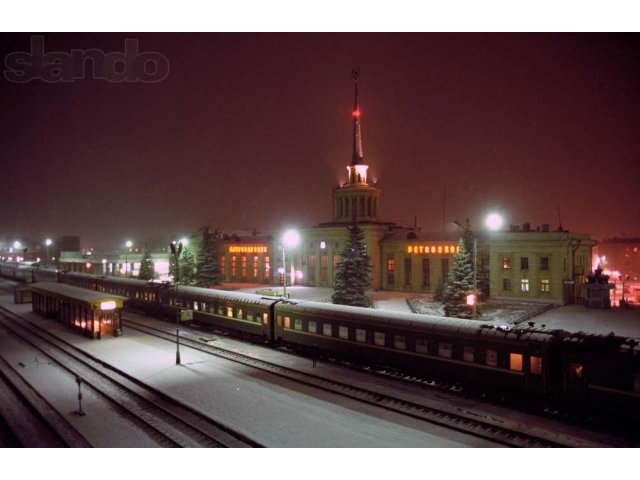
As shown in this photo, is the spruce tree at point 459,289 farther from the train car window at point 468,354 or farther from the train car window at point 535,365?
the train car window at point 535,365

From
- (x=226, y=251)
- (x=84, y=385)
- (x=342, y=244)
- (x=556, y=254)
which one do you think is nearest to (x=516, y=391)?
(x=84, y=385)

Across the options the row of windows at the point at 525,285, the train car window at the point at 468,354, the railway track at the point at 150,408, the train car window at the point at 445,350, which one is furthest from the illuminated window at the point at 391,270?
the train car window at the point at 468,354

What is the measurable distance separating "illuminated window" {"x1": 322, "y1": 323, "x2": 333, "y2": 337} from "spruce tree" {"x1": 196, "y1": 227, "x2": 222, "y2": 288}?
1613 inches

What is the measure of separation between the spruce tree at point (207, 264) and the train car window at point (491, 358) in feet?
163

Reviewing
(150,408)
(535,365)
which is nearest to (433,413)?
(535,365)

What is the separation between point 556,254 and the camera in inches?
1917

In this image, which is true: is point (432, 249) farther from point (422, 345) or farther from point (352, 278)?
point (422, 345)

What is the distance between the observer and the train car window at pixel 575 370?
1536 centimetres

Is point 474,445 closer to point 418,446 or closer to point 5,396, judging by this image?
point 418,446

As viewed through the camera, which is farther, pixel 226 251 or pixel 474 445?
pixel 226 251

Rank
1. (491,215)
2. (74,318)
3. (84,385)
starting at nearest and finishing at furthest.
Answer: (84,385)
(491,215)
(74,318)

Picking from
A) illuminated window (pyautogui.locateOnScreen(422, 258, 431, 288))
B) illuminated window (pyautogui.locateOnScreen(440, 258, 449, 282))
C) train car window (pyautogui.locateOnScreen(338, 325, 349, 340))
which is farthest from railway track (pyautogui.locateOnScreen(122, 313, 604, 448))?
illuminated window (pyautogui.locateOnScreen(422, 258, 431, 288))

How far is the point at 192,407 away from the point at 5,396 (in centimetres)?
898

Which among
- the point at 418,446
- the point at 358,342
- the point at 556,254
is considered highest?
the point at 556,254
